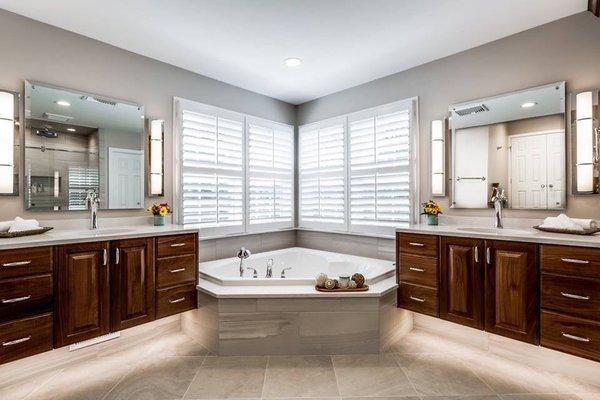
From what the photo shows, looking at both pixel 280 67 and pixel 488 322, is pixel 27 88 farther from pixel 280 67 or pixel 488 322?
pixel 488 322

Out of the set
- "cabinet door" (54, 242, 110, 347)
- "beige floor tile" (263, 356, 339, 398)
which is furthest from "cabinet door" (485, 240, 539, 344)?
"cabinet door" (54, 242, 110, 347)

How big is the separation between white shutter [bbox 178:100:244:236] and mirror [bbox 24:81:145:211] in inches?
16.6

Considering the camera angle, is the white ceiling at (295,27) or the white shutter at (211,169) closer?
the white ceiling at (295,27)

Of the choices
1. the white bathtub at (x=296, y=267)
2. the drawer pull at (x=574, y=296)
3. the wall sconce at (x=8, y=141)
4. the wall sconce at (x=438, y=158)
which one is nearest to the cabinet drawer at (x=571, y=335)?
the drawer pull at (x=574, y=296)

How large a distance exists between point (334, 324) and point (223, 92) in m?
2.69

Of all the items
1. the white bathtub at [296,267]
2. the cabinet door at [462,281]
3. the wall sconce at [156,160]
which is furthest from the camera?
the wall sconce at [156,160]

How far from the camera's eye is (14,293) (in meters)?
1.77

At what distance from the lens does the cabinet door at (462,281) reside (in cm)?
222

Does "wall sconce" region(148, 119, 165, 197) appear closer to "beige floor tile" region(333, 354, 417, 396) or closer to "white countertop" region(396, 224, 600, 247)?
"beige floor tile" region(333, 354, 417, 396)

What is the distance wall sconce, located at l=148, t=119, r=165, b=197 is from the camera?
9.42ft

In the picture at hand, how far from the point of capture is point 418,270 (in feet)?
8.32

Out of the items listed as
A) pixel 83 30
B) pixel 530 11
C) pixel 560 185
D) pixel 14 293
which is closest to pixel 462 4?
pixel 530 11

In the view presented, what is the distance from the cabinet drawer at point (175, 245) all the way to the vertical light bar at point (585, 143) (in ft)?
9.90

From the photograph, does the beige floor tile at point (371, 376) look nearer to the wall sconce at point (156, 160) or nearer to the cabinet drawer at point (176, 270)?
the cabinet drawer at point (176, 270)
